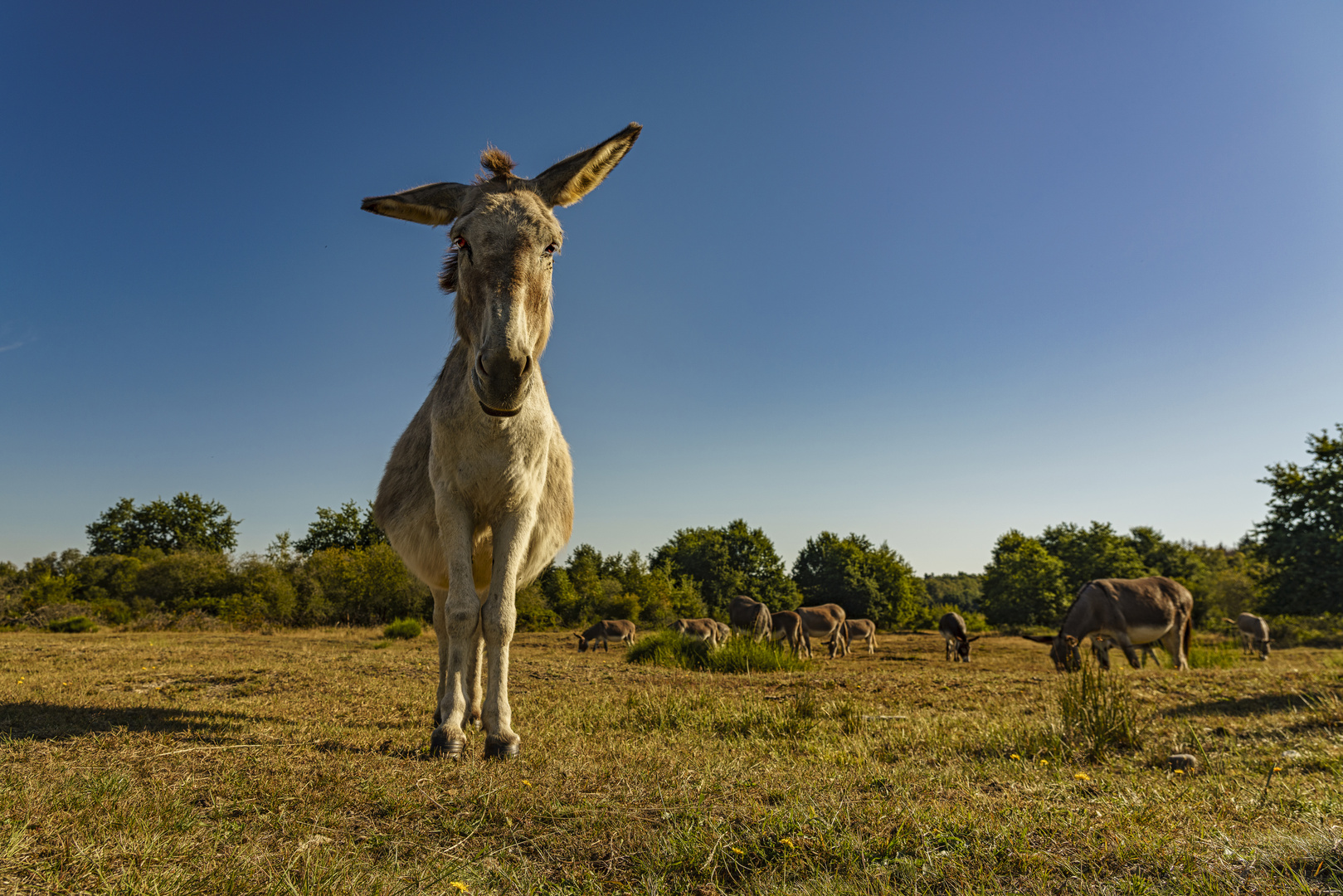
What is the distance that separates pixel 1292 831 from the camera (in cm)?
225

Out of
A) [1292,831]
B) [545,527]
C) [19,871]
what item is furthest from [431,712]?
[1292,831]

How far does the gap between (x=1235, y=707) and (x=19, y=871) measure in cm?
954

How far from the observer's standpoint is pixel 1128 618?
1480cm

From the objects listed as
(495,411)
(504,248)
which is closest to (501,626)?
(495,411)

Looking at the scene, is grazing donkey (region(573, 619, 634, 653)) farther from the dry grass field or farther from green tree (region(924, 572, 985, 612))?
green tree (region(924, 572, 985, 612))

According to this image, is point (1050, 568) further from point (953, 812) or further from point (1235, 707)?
point (953, 812)

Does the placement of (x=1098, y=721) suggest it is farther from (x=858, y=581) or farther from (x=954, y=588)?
(x=954, y=588)

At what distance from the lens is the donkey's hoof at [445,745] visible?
335 centimetres

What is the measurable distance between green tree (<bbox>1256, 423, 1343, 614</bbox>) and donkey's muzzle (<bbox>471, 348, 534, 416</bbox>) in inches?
1546

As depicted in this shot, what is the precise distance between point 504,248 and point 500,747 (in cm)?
296

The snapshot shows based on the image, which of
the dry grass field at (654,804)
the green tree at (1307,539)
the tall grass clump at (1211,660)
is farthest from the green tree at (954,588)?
the dry grass field at (654,804)

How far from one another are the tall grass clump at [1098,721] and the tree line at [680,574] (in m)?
19.8

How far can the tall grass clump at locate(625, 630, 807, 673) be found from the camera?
1137 cm

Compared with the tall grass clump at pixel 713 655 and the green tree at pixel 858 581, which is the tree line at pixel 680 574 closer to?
the green tree at pixel 858 581
